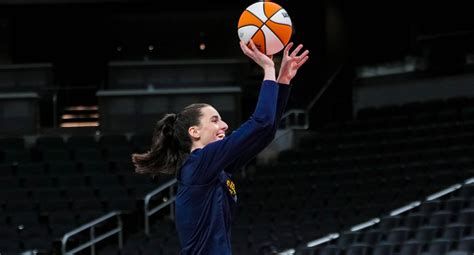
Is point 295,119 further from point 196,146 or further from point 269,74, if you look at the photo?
point 269,74

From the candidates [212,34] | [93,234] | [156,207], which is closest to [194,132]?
[93,234]

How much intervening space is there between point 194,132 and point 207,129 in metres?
0.06

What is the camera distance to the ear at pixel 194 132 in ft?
17.7

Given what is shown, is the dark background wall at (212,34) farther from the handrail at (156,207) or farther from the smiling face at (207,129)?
the smiling face at (207,129)

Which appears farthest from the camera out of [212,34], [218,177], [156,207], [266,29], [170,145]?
[212,34]

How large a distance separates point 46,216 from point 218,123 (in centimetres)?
1533

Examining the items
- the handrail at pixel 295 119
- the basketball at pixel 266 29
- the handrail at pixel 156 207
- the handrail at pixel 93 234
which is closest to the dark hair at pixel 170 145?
the basketball at pixel 266 29

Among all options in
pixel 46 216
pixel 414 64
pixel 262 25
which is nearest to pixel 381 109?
pixel 414 64

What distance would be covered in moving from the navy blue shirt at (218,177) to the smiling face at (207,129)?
0.21 feet

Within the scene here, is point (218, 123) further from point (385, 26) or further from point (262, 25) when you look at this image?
point (385, 26)

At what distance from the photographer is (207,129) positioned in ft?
17.7

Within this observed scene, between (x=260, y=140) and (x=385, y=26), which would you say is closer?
(x=260, y=140)

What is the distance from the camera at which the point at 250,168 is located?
942 inches

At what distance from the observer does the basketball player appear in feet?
16.9
